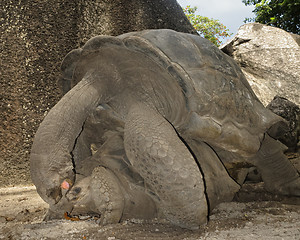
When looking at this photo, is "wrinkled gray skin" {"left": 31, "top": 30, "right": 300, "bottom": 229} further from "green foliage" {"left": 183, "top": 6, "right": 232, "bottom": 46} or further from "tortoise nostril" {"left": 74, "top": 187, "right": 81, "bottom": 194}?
"green foliage" {"left": 183, "top": 6, "right": 232, "bottom": 46}

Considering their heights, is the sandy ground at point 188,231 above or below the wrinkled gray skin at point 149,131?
below

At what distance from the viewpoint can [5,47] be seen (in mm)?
2811

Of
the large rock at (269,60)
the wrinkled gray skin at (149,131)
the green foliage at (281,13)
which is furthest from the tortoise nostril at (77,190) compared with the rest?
the green foliage at (281,13)

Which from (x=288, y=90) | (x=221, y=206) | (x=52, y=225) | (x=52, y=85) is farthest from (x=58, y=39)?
(x=288, y=90)

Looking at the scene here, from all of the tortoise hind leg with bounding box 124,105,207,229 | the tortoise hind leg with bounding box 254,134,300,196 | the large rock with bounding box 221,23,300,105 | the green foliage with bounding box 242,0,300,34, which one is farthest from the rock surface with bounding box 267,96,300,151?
the green foliage with bounding box 242,0,300,34

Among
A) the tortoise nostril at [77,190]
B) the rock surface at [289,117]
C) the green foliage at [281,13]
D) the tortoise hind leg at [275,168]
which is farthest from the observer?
the green foliage at [281,13]

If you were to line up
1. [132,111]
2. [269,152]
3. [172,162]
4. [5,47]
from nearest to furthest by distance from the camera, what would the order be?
[172,162]
[132,111]
[269,152]
[5,47]

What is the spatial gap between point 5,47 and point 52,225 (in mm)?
2266

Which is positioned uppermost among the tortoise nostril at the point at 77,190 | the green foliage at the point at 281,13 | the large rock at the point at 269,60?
the green foliage at the point at 281,13

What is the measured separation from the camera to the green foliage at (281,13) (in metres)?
8.71

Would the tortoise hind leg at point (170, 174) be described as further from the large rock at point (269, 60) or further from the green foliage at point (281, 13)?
the green foliage at point (281, 13)

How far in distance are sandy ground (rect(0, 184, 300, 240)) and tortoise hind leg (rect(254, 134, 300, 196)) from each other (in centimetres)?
18

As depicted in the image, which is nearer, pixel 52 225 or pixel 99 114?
pixel 52 225

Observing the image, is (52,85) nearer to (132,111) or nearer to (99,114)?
(99,114)
